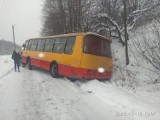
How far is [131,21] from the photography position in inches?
895

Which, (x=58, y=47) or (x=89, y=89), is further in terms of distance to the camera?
(x=58, y=47)

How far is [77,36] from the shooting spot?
13695mm

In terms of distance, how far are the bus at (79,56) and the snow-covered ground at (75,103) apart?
122 centimetres

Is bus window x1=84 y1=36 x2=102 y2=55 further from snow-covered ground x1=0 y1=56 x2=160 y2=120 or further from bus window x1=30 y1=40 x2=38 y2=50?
bus window x1=30 y1=40 x2=38 y2=50

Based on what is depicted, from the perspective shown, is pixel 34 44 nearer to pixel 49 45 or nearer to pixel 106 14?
pixel 49 45

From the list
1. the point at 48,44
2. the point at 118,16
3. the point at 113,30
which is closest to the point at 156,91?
the point at 48,44

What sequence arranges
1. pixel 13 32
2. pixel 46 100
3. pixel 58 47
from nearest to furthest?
pixel 46 100 < pixel 58 47 < pixel 13 32

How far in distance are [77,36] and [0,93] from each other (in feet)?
16.4

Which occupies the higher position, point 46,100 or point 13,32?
point 13,32

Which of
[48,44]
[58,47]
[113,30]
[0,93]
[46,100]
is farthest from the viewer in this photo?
[113,30]

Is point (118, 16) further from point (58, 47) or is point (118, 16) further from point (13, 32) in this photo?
point (13, 32)

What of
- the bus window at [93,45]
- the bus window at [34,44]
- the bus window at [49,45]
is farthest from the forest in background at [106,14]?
the bus window at [93,45]

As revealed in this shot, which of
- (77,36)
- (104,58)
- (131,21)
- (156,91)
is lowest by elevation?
(156,91)

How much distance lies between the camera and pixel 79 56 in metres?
13.2
